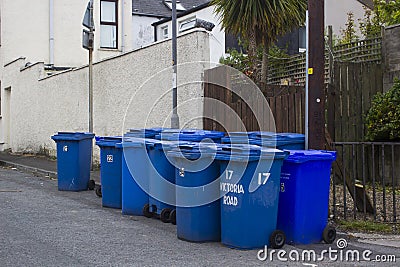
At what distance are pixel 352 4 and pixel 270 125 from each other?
1343cm

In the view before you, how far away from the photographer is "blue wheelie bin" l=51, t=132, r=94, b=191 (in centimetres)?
1275

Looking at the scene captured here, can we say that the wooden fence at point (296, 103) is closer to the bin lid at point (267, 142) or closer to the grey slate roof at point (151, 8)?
the bin lid at point (267, 142)

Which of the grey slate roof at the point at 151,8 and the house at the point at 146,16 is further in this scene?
the grey slate roof at the point at 151,8

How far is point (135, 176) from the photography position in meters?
9.66

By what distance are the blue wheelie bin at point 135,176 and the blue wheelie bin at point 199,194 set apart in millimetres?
1844

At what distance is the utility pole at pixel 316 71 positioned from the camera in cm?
880

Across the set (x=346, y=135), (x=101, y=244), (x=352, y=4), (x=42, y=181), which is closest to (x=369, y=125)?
(x=346, y=135)

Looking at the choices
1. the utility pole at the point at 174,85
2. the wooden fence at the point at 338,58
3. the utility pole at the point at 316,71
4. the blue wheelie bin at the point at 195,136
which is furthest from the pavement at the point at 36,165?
the utility pole at the point at 316,71

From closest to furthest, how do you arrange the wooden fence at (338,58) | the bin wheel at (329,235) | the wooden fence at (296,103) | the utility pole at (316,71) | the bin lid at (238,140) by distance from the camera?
the bin wheel at (329,235), the bin lid at (238,140), the utility pole at (316,71), the wooden fence at (296,103), the wooden fence at (338,58)

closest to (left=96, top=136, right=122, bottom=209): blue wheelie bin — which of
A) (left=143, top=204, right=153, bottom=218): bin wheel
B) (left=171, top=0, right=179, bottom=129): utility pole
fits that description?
(left=143, top=204, right=153, bottom=218): bin wheel

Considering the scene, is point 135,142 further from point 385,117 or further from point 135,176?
point 385,117

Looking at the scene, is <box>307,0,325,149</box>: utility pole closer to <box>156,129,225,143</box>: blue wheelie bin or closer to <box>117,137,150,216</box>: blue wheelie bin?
<box>156,129,225,143</box>: blue wheelie bin

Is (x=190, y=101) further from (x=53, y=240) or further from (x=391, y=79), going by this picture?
(x=53, y=240)

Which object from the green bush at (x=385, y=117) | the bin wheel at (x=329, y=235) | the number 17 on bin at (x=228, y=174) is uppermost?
the green bush at (x=385, y=117)
